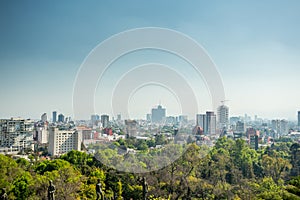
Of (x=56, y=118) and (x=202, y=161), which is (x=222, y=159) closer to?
(x=202, y=161)

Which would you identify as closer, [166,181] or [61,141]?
[166,181]

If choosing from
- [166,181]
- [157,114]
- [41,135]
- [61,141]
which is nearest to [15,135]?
[61,141]

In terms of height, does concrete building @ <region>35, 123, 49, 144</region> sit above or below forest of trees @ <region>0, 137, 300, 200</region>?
below

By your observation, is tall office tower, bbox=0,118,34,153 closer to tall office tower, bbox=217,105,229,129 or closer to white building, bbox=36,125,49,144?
white building, bbox=36,125,49,144

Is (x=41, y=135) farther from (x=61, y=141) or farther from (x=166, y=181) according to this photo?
(x=166, y=181)

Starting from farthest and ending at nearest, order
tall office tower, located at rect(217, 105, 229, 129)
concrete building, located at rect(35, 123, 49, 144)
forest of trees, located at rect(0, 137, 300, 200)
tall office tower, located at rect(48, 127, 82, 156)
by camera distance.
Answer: concrete building, located at rect(35, 123, 49, 144) → tall office tower, located at rect(48, 127, 82, 156) → tall office tower, located at rect(217, 105, 229, 129) → forest of trees, located at rect(0, 137, 300, 200)

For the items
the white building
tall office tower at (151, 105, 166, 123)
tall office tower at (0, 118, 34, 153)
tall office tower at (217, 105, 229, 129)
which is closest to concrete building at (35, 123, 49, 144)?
the white building

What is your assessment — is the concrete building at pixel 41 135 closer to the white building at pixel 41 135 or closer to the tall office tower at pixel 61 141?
the white building at pixel 41 135
